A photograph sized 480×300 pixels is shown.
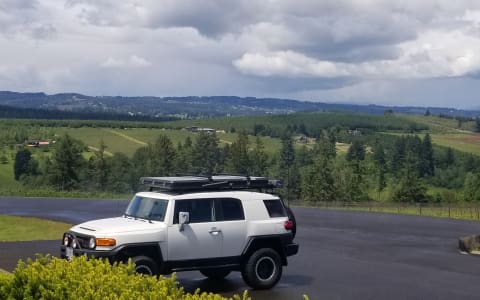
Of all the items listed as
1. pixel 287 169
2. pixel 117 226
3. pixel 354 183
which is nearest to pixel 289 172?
pixel 287 169

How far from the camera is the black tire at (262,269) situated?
41.1 feet

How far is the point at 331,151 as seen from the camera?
355 feet

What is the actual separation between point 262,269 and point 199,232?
152 cm

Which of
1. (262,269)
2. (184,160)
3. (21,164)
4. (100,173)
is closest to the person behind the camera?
(262,269)

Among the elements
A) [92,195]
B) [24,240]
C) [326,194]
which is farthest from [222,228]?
[326,194]

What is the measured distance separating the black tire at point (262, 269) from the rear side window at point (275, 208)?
2.32 ft

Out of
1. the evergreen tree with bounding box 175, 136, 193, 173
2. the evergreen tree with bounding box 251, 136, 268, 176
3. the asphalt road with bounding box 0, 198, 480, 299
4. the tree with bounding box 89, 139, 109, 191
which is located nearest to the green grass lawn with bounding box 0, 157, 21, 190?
the tree with bounding box 89, 139, 109, 191

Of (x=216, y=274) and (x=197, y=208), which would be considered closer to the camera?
(x=197, y=208)

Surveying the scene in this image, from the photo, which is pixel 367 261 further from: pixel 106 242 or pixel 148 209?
pixel 106 242

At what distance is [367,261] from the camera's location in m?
18.0

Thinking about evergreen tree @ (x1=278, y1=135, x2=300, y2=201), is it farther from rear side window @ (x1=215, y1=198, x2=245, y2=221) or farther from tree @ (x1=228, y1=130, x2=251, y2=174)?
rear side window @ (x1=215, y1=198, x2=245, y2=221)

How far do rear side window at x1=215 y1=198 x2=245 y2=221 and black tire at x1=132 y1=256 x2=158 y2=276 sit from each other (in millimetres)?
1541

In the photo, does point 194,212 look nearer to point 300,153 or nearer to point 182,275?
point 182,275

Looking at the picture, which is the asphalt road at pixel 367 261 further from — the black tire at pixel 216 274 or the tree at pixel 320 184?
the tree at pixel 320 184
